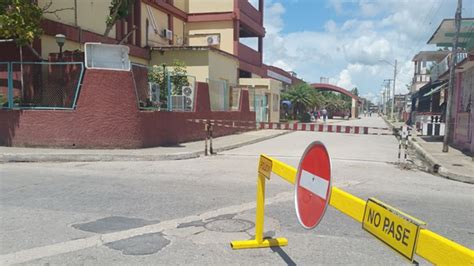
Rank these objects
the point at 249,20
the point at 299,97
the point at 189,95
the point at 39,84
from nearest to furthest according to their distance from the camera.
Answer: the point at 39,84
the point at 189,95
the point at 249,20
the point at 299,97

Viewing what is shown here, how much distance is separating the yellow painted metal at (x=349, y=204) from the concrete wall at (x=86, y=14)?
15.8 metres

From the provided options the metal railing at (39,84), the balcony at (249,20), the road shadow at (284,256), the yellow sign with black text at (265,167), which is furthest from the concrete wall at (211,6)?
the road shadow at (284,256)

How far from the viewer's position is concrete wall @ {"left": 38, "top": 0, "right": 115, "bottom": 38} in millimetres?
16873

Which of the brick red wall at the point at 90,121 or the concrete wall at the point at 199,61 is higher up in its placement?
the concrete wall at the point at 199,61

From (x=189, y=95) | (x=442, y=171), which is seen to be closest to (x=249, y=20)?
(x=189, y=95)

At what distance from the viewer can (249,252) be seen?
477 centimetres

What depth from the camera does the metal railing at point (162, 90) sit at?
51.2 feet

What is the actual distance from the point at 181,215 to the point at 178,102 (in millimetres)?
11783

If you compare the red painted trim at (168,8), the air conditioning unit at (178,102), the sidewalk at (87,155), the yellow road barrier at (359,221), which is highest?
the red painted trim at (168,8)

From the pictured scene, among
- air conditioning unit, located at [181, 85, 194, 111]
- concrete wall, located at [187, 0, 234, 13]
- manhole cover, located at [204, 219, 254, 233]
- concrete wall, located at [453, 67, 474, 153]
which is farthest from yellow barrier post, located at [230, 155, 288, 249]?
concrete wall, located at [187, 0, 234, 13]

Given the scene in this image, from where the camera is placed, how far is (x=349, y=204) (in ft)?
10.0

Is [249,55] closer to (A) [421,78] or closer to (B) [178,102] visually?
(B) [178,102]

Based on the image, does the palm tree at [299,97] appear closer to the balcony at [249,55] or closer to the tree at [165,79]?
the balcony at [249,55]

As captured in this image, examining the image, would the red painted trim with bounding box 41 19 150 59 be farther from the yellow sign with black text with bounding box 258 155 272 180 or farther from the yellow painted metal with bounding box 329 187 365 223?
the yellow painted metal with bounding box 329 187 365 223
